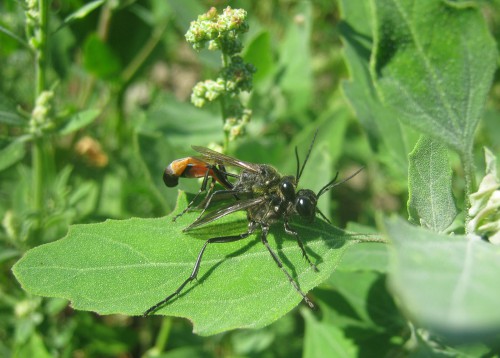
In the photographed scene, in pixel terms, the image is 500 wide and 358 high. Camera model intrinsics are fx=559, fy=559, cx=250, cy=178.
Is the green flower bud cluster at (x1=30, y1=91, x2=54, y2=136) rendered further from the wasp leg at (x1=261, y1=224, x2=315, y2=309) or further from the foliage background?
the wasp leg at (x1=261, y1=224, x2=315, y2=309)

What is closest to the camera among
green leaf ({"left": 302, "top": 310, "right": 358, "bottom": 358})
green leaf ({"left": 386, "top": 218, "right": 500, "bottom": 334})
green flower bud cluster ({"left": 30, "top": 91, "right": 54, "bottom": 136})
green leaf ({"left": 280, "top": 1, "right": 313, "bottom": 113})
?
green leaf ({"left": 386, "top": 218, "right": 500, "bottom": 334})

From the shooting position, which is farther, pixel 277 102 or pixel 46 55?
pixel 277 102

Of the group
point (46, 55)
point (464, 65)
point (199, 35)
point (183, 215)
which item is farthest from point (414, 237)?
point (46, 55)

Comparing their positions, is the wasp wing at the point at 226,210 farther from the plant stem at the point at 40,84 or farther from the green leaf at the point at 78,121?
the plant stem at the point at 40,84

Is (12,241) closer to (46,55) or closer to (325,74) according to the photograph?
(46,55)

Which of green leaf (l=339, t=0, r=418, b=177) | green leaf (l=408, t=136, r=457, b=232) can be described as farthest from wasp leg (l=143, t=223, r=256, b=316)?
green leaf (l=339, t=0, r=418, b=177)

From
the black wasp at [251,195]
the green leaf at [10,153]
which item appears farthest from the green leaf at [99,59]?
the black wasp at [251,195]

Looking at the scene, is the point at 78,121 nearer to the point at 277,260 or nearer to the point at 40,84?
the point at 40,84
